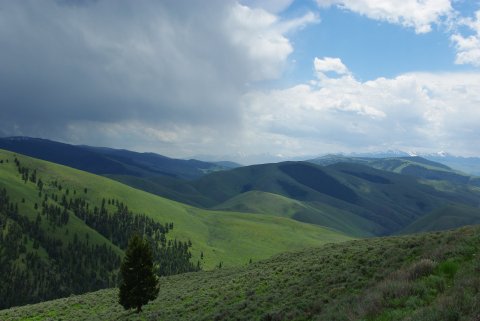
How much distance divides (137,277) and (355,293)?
28.6 m

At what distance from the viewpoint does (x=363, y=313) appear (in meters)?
14.9

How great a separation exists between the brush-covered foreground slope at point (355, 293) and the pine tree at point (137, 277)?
1.75 m

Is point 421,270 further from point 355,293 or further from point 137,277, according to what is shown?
point 137,277

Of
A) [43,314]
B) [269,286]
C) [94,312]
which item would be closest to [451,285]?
[269,286]

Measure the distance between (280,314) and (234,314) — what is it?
6.21 m

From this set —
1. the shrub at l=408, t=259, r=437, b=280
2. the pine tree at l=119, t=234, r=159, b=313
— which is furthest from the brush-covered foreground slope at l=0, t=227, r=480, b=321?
the pine tree at l=119, t=234, r=159, b=313

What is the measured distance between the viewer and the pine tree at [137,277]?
138 feet

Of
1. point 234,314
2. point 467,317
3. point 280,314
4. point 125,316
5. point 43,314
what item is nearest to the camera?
point 467,317

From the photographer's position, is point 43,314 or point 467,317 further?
point 43,314

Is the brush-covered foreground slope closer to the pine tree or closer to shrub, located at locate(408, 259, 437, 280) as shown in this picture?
shrub, located at locate(408, 259, 437, 280)

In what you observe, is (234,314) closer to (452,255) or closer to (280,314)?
(280,314)

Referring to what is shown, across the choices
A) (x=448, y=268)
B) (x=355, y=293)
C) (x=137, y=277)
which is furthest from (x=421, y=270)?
(x=137, y=277)

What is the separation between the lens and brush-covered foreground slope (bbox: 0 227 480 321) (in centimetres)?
1414

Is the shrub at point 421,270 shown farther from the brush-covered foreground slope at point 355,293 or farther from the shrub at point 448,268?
the shrub at point 448,268
